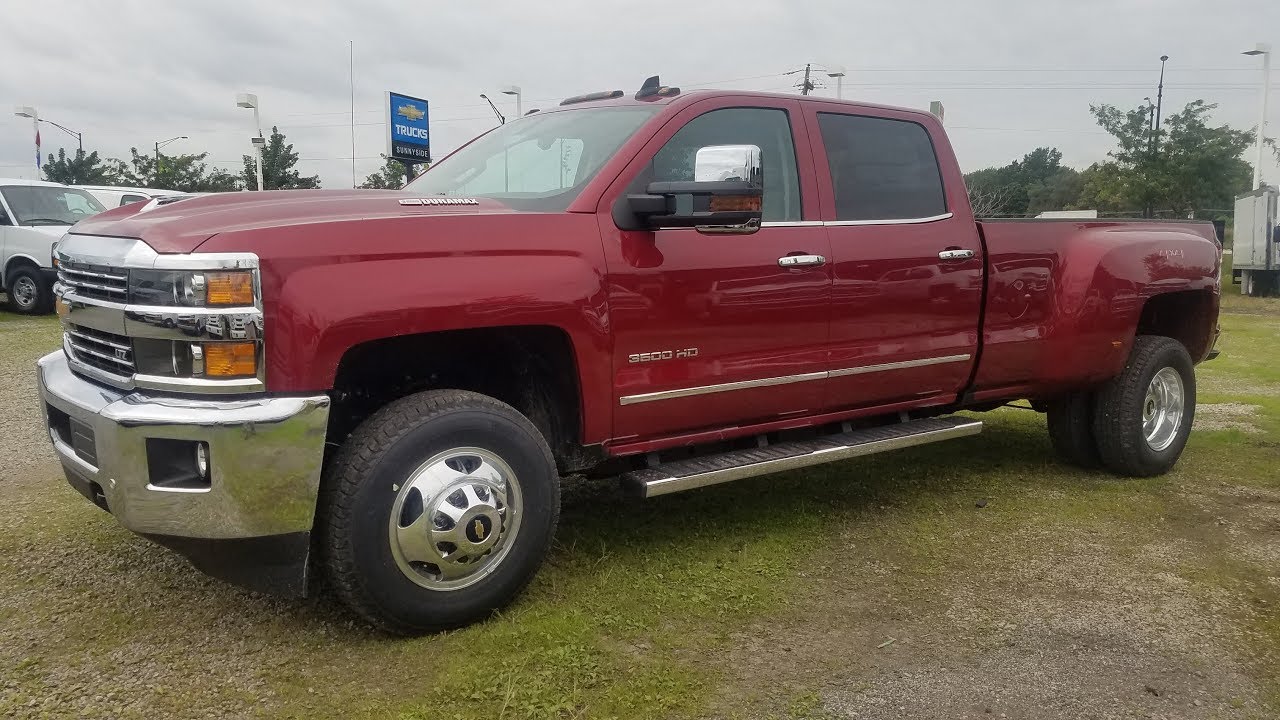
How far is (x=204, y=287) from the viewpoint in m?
2.70

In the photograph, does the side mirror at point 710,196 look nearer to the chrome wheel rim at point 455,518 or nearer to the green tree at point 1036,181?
the chrome wheel rim at point 455,518

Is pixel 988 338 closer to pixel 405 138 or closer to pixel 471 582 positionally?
pixel 471 582

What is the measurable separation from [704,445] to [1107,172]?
2885 centimetres

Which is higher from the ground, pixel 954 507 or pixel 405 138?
pixel 405 138

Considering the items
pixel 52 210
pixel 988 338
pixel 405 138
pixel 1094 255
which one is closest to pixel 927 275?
pixel 988 338

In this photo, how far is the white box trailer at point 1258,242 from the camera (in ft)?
60.3

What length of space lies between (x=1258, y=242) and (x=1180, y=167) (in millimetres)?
9214

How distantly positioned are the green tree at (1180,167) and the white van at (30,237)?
25498mm

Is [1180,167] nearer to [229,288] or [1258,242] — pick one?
[1258,242]

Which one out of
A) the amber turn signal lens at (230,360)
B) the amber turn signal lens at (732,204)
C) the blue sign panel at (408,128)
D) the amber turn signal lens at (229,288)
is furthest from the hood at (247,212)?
the blue sign panel at (408,128)

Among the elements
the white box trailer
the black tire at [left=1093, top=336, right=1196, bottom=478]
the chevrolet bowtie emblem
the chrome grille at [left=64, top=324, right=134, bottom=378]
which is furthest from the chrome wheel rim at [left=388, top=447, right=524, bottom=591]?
the white box trailer

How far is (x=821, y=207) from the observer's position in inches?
161

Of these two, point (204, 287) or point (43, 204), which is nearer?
point (204, 287)

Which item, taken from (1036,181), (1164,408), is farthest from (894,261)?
(1036,181)
